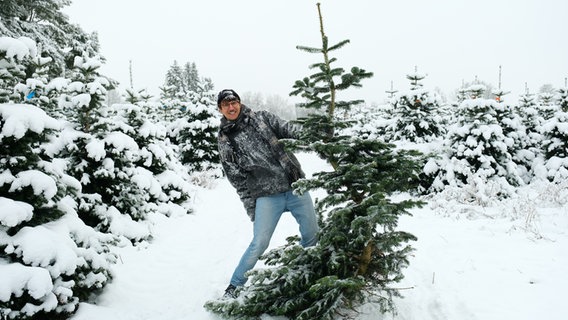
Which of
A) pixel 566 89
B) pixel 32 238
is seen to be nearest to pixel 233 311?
pixel 32 238

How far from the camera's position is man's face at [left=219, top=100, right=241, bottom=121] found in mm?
3592

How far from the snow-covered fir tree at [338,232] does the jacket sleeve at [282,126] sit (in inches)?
10.9

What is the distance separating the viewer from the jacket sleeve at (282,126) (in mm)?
3520

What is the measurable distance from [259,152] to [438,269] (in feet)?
8.86

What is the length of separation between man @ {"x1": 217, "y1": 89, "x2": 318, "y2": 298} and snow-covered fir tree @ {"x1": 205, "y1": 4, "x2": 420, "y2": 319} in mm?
354

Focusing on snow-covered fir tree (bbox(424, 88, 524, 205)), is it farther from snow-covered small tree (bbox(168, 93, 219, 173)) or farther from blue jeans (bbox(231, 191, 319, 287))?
snow-covered small tree (bbox(168, 93, 219, 173))

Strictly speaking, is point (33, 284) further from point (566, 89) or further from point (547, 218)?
point (566, 89)

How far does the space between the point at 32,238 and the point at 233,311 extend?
198 centimetres

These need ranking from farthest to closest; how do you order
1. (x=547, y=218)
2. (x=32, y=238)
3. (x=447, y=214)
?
(x=447, y=214) < (x=547, y=218) < (x=32, y=238)

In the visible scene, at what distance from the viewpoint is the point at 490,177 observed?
895 centimetres

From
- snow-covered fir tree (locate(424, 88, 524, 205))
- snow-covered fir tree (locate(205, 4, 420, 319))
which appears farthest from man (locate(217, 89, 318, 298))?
snow-covered fir tree (locate(424, 88, 524, 205))

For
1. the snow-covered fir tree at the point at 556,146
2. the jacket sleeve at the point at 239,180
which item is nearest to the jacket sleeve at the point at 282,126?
the jacket sleeve at the point at 239,180

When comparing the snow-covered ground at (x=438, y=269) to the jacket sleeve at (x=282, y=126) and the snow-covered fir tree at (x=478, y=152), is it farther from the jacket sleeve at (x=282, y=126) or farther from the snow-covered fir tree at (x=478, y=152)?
the snow-covered fir tree at (x=478, y=152)

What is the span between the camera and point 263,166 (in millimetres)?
3559
